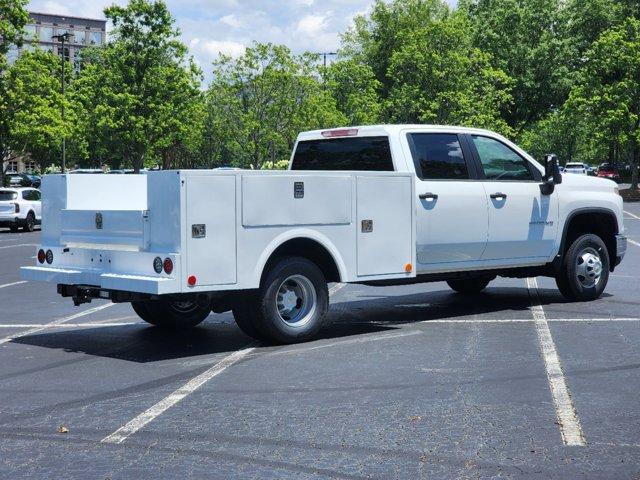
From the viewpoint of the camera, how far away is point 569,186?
12.3 metres

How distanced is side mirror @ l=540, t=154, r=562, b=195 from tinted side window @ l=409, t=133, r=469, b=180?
1061 mm

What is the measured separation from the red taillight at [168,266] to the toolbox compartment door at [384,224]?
2090 mm

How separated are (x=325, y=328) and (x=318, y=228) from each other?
1.60 meters

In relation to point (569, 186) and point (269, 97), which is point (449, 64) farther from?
point (569, 186)

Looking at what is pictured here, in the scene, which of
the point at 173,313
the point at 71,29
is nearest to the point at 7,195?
the point at 173,313

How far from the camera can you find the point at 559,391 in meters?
7.18

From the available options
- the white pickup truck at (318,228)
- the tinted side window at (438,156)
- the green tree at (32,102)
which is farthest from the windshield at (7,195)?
the tinted side window at (438,156)

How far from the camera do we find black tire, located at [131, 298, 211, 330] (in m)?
10.7

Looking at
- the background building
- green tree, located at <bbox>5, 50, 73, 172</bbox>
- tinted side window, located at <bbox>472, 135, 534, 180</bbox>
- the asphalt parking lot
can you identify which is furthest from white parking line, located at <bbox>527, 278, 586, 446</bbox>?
the background building

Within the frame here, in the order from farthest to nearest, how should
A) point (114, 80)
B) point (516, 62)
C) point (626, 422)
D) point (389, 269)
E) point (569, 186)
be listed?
point (516, 62) < point (114, 80) < point (569, 186) < point (389, 269) < point (626, 422)

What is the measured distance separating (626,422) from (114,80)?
50572 mm

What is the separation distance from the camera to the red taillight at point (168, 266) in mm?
8555

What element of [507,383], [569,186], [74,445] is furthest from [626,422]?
[569,186]

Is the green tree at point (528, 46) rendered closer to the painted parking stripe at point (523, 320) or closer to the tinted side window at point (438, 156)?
the tinted side window at point (438, 156)
